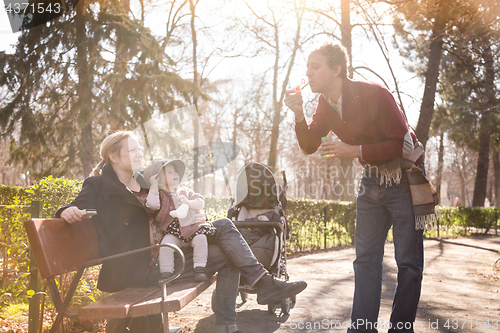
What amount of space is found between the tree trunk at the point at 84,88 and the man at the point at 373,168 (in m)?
9.93

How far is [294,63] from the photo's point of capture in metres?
19.3

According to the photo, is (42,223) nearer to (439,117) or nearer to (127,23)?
(127,23)

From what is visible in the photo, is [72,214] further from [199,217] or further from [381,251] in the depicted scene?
[381,251]

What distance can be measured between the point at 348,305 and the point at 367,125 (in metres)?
2.85

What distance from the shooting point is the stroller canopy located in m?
5.50

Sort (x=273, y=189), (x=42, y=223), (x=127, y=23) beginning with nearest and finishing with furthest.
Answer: (x=42, y=223) < (x=273, y=189) < (x=127, y=23)

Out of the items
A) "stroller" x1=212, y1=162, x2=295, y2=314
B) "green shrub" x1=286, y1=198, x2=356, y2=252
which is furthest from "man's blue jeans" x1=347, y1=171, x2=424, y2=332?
"green shrub" x1=286, y1=198, x2=356, y2=252

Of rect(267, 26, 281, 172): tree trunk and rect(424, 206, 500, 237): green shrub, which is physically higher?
rect(267, 26, 281, 172): tree trunk

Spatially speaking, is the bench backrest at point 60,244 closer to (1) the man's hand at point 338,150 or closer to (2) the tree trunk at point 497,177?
(1) the man's hand at point 338,150

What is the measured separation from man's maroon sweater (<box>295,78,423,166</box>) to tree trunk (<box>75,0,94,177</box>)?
9830 millimetres

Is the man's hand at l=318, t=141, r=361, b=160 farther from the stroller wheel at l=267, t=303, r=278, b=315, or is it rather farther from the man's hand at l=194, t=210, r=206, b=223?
the stroller wheel at l=267, t=303, r=278, b=315

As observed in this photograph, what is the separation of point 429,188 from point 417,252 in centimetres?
45

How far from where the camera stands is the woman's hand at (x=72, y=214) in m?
2.74

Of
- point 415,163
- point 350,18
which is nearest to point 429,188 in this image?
point 415,163
